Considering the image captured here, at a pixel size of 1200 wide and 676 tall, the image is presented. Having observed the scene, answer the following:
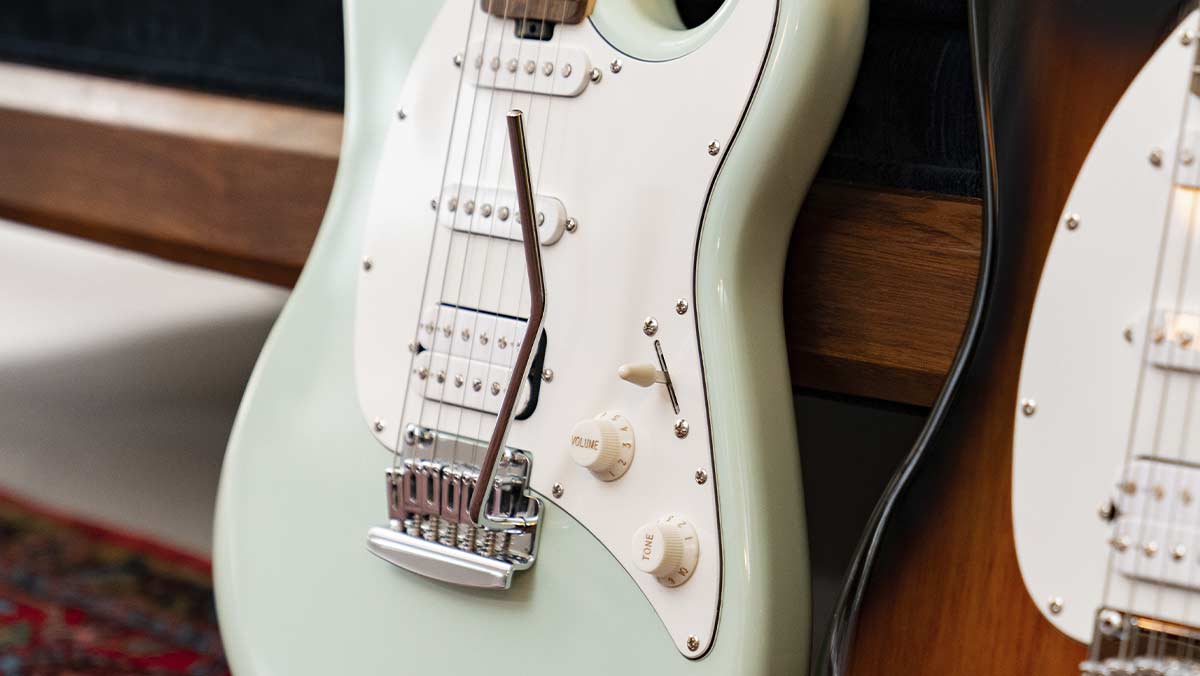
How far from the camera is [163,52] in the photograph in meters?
1.09

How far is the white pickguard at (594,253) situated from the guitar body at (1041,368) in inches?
4.5

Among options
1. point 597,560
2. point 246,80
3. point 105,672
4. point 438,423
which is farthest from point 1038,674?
point 246,80

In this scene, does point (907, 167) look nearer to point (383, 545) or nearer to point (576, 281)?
point (576, 281)

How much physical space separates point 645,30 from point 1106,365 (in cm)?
32

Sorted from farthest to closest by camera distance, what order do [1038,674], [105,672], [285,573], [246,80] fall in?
[246,80]
[105,672]
[285,573]
[1038,674]

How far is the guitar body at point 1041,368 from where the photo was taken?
50 centimetres

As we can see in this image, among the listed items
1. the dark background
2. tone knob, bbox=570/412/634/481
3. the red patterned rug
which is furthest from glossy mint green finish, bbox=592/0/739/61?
the red patterned rug

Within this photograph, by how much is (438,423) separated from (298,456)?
4.6 inches

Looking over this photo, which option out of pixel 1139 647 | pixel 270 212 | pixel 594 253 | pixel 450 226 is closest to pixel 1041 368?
pixel 1139 647

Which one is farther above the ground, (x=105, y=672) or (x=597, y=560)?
(x=597, y=560)

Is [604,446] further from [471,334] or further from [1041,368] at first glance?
[1041,368]

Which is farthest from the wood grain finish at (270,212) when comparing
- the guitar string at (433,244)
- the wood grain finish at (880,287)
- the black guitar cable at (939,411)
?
the guitar string at (433,244)

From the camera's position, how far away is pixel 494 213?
684 mm

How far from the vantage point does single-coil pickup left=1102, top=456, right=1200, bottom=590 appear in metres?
0.47
